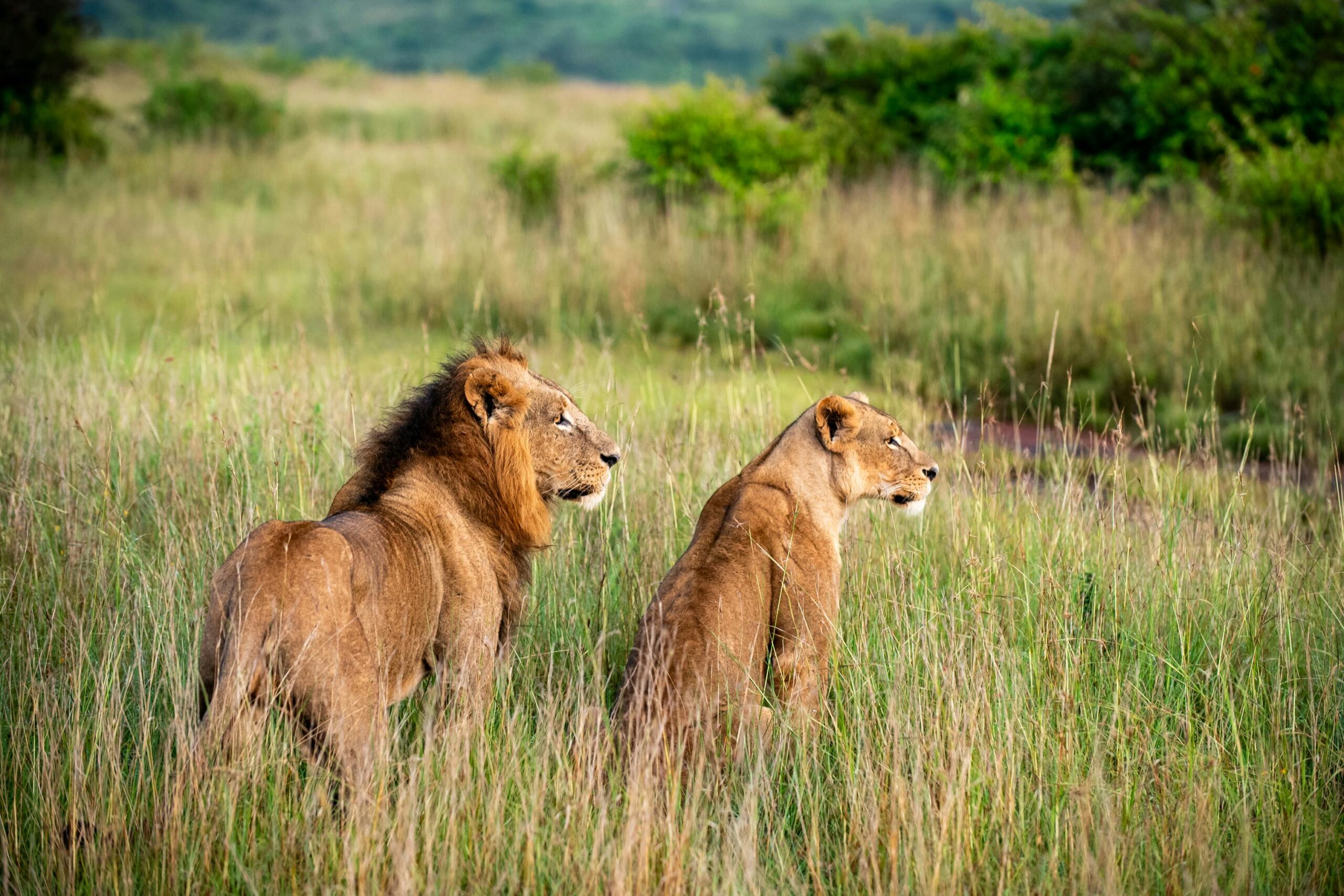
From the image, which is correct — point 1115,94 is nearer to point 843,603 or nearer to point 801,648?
point 843,603

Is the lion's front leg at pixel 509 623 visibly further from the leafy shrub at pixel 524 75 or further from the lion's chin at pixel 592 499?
the leafy shrub at pixel 524 75

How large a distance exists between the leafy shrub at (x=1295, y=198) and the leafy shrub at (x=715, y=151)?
433 cm

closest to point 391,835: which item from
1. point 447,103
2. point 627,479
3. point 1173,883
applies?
point 1173,883

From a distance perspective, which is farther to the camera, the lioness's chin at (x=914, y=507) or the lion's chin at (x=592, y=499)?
the lioness's chin at (x=914, y=507)

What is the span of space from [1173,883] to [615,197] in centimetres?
1155

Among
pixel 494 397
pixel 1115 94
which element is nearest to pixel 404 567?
pixel 494 397

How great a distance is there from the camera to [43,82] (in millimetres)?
19438

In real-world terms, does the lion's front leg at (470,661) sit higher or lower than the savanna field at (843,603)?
higher

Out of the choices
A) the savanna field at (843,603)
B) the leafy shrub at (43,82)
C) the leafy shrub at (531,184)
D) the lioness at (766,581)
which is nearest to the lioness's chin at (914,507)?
the lioness at (766,581)

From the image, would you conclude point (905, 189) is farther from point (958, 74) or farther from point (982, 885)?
point (982, 885)

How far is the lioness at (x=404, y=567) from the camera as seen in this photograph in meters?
3.15

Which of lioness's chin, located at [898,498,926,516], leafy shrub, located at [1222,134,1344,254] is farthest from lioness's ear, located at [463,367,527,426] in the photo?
leafy shrub, located at [1222,134,1344,254]

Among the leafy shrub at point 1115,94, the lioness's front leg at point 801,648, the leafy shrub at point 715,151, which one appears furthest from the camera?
the leafy shrub at point 1115,94

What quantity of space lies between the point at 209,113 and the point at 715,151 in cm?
1265
